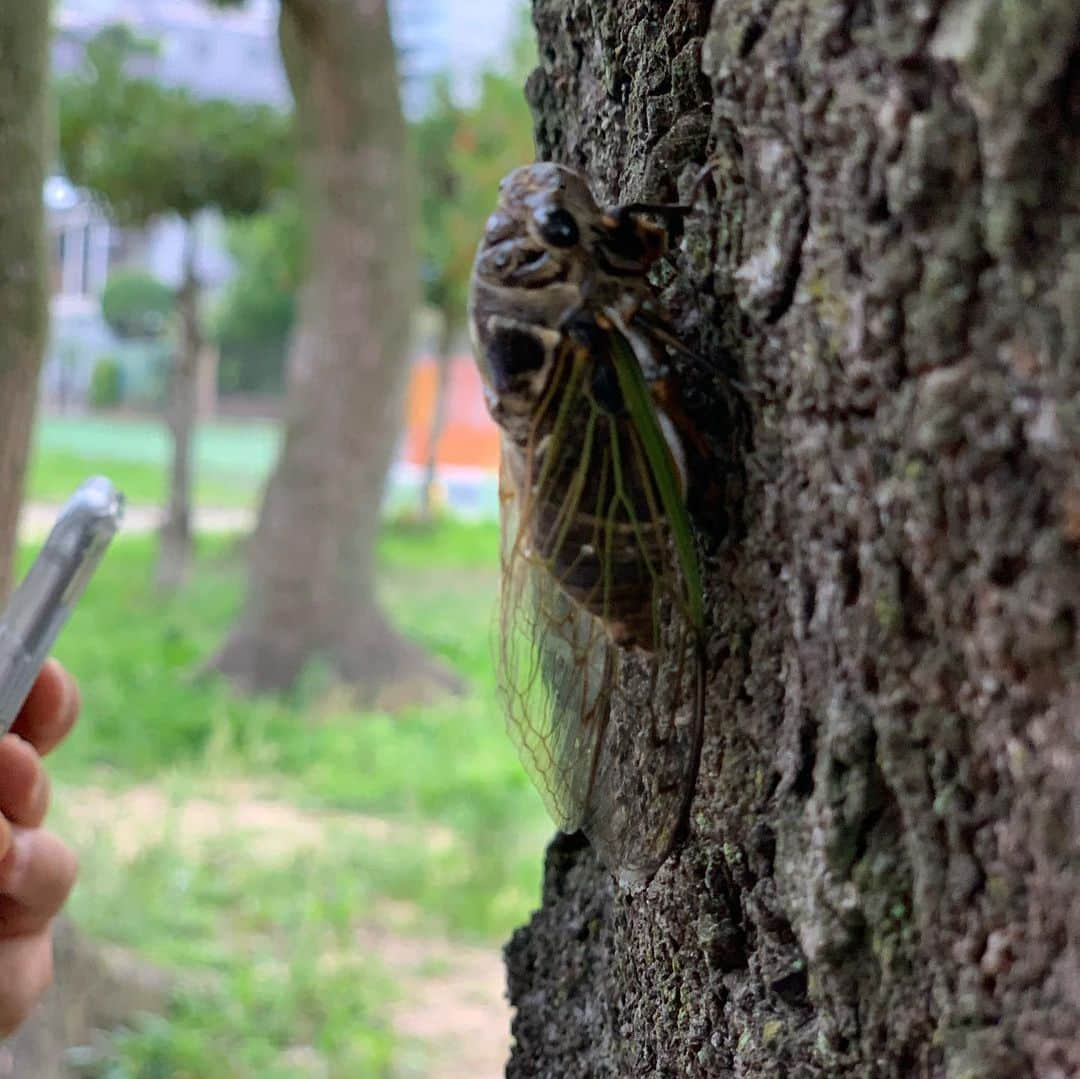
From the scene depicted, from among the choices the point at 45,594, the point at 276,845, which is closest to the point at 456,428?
the point at 276,845

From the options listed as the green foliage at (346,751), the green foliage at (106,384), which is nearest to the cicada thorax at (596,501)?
the green foliage at (346,751)

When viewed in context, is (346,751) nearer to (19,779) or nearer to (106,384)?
(19,779)

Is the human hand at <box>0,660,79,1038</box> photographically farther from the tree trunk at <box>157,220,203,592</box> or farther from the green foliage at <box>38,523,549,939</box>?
the tree trunk at <box>157,220,203,592</box>

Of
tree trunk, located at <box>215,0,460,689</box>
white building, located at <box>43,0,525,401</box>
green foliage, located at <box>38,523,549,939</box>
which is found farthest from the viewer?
white building, located at <box>43,0,525,401</box>

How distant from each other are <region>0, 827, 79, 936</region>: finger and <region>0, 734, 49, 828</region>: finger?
3 cm

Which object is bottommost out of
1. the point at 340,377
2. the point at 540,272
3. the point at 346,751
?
the point at 346,751

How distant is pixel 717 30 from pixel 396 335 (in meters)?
5.03

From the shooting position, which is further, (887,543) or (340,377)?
(340,377)

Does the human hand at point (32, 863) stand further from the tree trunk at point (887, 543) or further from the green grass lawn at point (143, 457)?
the green grass lawn at point (143, 457)

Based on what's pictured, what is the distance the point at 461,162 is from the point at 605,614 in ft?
32.3

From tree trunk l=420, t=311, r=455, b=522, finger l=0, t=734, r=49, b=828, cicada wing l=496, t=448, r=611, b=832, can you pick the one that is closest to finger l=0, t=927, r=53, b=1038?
finger l=0, t=734, r=49, b=828

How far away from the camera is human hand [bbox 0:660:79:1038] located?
117 cm

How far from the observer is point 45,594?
39.8 inches

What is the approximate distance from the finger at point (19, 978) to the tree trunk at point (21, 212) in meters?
0.81
